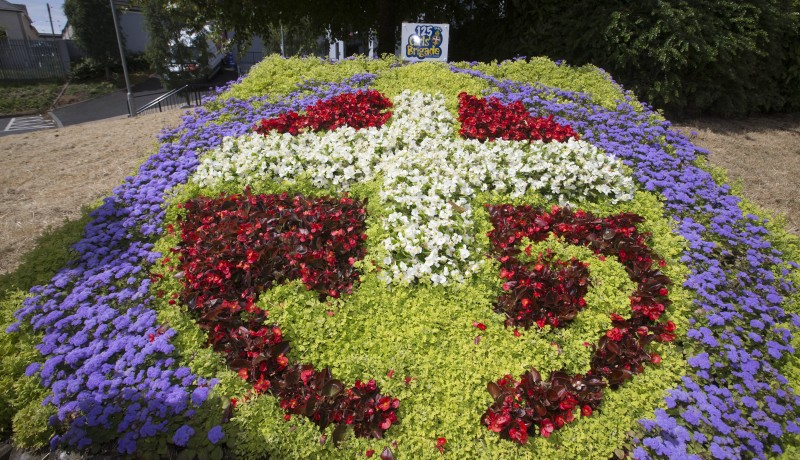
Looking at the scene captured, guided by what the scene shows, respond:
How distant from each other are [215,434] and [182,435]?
0.18m

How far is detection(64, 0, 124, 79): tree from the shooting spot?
88.1ft

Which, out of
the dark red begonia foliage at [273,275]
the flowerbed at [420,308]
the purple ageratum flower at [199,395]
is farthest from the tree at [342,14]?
the purple ageratum flower at [199,395]

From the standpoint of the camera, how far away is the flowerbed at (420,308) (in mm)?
2551

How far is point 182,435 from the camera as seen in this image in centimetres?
240

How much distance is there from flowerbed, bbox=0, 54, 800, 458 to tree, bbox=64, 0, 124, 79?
2913 cm

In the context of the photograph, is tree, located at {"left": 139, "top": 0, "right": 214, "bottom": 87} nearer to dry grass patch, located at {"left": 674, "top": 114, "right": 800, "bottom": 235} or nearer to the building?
the building

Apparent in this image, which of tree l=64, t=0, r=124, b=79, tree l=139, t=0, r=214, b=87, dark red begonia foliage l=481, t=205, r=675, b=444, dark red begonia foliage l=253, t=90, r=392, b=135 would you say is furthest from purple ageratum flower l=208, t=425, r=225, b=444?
tree l=64, t=0, r=124, b=79

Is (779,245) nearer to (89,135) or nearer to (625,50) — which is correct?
(625,50)

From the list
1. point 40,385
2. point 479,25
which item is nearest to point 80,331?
point 40,385

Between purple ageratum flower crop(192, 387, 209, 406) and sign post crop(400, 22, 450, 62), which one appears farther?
sign post crop(400, 22, 450, 62)

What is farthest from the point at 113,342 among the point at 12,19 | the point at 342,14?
the point at 12,19

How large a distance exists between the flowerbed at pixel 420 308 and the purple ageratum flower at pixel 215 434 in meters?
0.01

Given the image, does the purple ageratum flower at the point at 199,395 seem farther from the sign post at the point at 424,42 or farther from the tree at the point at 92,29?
the tree at the point at 92,29

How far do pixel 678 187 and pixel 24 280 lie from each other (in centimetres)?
597
